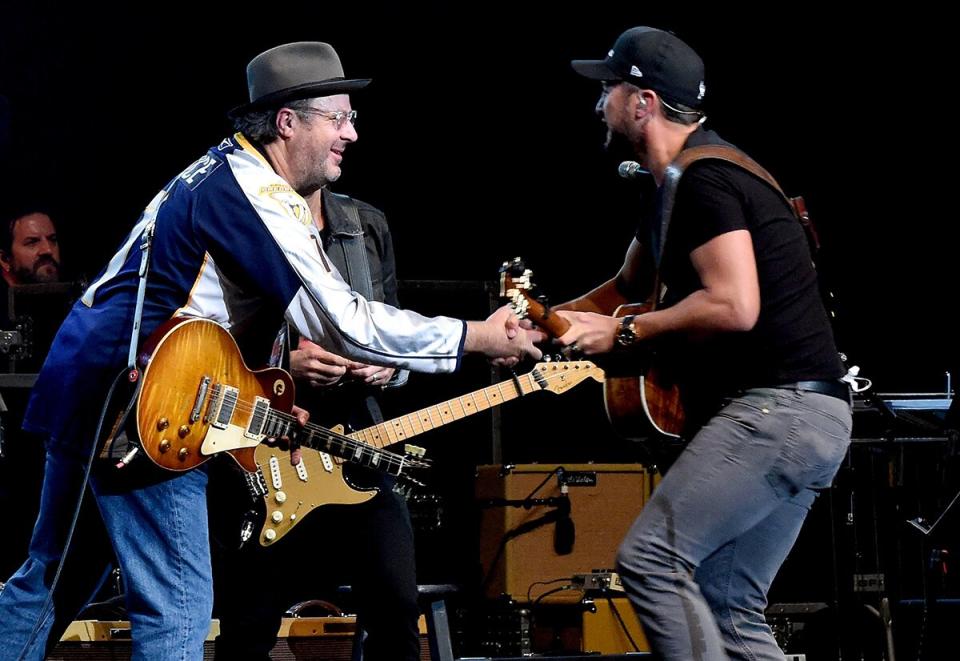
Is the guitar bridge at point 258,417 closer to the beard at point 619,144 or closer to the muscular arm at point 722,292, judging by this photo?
the muscular arm at point 722,292

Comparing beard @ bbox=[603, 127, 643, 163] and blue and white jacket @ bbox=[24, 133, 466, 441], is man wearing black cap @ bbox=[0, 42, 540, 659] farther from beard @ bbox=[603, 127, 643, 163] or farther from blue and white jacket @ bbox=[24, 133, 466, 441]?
beard @ bbox=[603, 127, 643, 163]

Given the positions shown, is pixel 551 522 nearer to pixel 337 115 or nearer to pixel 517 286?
pixel 517 286

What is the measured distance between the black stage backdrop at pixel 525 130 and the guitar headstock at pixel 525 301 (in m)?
3.75

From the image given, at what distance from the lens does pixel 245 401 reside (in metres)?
3.57

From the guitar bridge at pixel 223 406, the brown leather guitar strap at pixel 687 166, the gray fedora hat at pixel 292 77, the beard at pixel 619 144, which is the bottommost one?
the guitar bridge at pixel 223 406

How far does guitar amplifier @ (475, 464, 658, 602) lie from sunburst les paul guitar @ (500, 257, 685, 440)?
2379 millimetres

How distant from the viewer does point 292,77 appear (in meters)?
4.00

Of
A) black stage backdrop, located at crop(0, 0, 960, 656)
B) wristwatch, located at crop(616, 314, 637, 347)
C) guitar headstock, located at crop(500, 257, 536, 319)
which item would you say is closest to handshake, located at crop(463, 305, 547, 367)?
guitar headstock, located at crop(500, 257, 536, 319)

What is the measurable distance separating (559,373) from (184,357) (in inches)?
107

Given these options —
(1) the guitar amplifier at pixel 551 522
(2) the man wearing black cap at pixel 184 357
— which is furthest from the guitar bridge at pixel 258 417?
(1) the guitar amplifier at pixel 551 522

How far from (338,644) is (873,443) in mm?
2664

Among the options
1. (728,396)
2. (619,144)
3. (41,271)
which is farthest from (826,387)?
(41,271)

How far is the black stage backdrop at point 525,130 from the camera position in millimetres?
7652

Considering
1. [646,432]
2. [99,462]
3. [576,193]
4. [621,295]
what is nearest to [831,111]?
[576,193]
